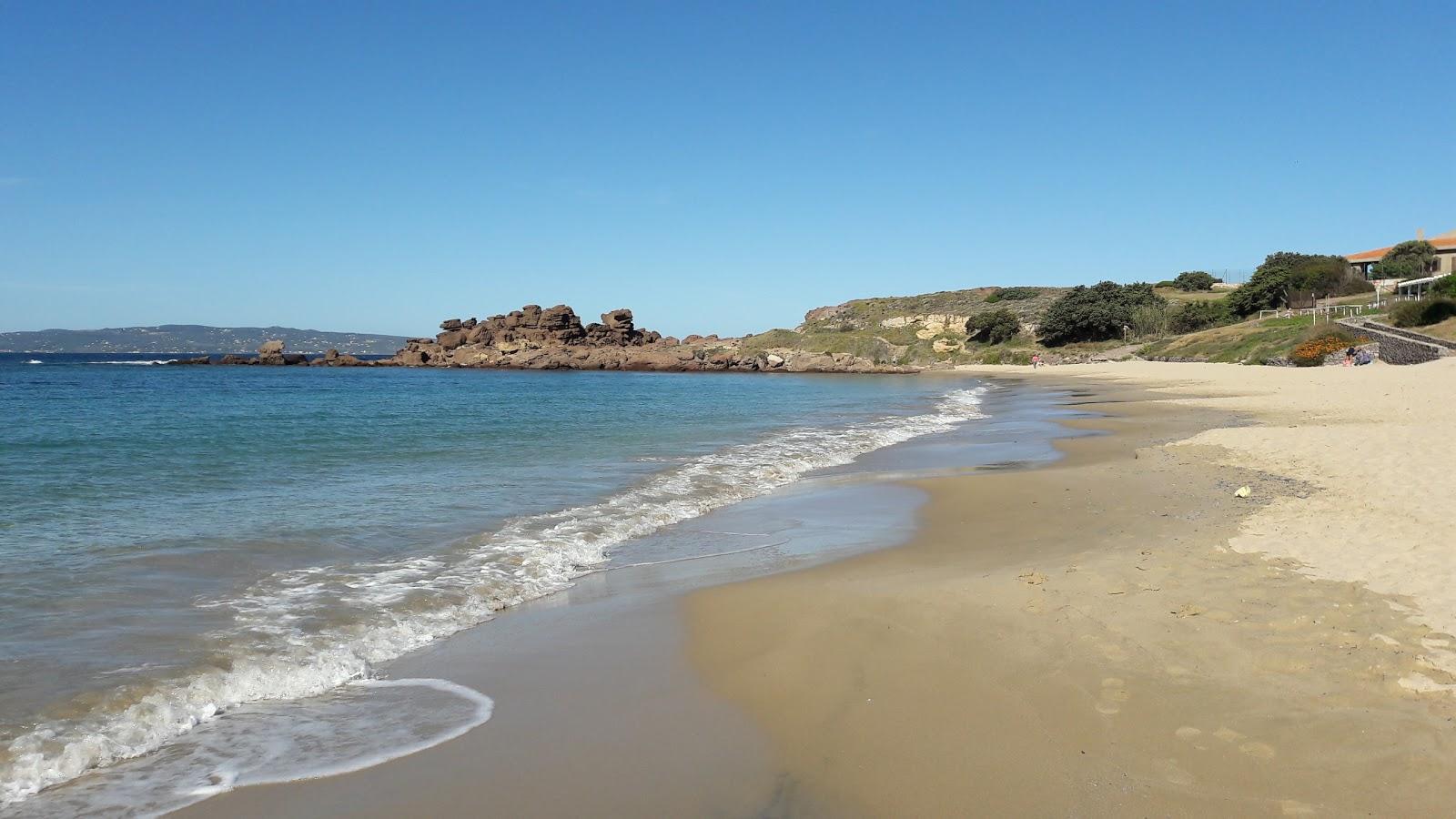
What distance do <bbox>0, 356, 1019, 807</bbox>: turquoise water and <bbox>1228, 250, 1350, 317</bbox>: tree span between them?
4834cm

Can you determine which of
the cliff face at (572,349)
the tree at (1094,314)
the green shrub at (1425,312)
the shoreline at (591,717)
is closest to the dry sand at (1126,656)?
the shoreline at (591,717)

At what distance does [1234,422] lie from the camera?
17188mm

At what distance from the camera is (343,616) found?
20.5ft

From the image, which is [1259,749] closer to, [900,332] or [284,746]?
[284,746]

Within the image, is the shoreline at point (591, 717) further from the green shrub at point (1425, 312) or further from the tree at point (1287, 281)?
the tree at point (1287, 281)

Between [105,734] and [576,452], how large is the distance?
Result: 12.6 metres

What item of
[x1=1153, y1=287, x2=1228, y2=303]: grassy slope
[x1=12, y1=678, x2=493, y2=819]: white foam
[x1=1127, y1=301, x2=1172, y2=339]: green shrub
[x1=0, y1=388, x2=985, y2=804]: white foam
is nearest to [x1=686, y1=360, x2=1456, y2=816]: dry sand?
[x1=12, y1=678, x2=493, y2=819]: white foam

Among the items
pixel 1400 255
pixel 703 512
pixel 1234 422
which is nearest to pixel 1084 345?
pixel 1400 255

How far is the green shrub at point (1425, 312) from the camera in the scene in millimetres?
35531

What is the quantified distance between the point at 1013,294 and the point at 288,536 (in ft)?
353

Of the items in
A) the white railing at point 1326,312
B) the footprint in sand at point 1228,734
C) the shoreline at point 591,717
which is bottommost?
the shoreline at point 591,717

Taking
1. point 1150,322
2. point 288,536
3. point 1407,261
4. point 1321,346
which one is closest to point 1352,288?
point 1407,261

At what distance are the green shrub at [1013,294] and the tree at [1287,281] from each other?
128 feet

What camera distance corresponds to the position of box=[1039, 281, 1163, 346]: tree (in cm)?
6644
